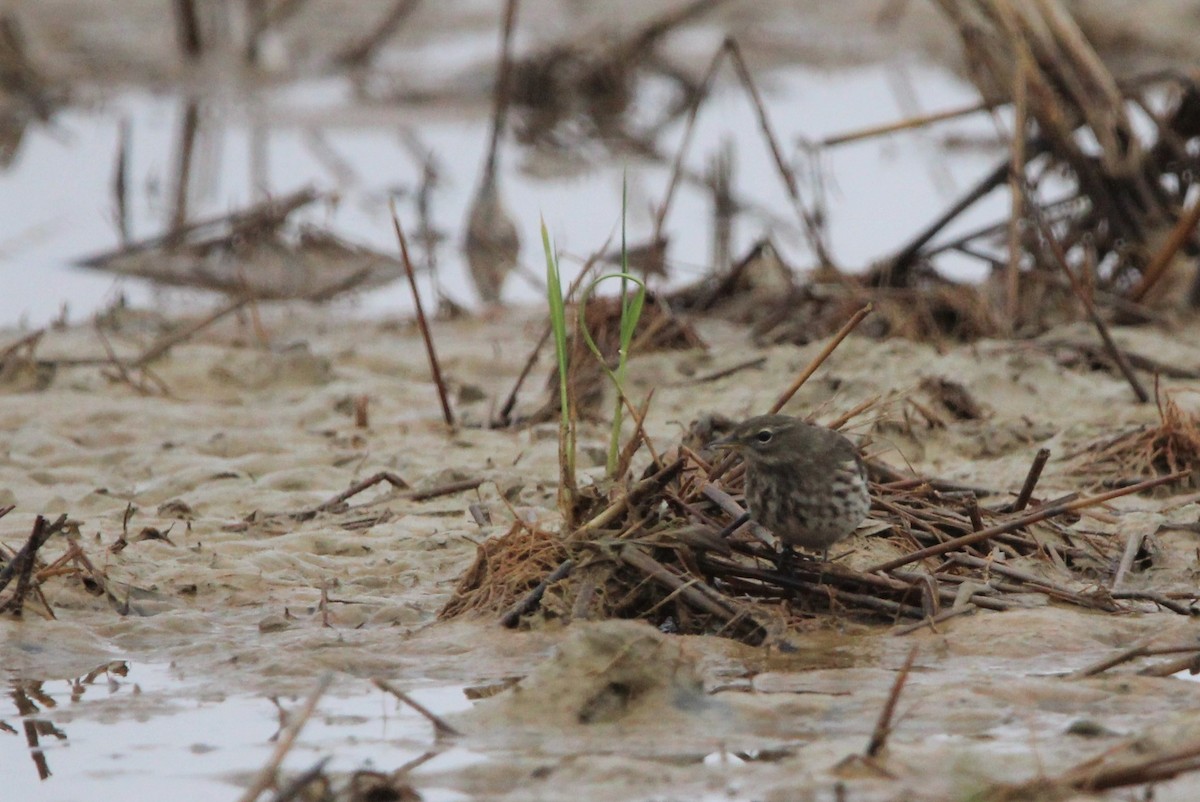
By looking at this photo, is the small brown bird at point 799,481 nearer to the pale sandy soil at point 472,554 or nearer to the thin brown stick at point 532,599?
the pale sandy soil at point 472,554

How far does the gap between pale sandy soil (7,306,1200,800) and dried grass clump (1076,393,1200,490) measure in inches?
4.4

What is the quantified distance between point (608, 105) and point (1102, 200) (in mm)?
8360

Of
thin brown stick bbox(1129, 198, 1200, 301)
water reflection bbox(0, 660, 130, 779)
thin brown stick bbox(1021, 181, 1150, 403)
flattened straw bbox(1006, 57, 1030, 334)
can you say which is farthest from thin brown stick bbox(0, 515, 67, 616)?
thin brown stick bbox(1129, 198, 1200, 301)

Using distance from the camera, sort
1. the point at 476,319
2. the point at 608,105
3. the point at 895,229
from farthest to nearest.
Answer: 1. the point at 608,105
2. the point at 895,229
3. the point at 476,319

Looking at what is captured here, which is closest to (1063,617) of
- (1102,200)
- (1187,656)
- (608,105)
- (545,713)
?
(1187,656)

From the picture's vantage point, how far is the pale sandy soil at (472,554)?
4527mm

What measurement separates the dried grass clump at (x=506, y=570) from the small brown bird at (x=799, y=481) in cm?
66

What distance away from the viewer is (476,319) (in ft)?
37.5

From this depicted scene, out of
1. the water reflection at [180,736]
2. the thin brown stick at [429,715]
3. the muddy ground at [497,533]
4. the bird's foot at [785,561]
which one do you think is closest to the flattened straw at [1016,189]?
the muddy ground at [497,533]

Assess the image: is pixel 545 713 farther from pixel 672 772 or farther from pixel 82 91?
pixel 82 91

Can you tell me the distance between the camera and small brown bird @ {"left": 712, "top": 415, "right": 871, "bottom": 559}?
537 centimetres

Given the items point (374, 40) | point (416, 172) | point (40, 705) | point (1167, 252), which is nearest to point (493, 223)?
point (416, 172)

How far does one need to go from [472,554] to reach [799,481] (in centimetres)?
175

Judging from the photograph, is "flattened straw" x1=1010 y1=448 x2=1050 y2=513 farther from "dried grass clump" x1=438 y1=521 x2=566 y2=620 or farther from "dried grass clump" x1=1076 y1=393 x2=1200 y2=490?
"dried grass clump" x1=438 y1=521 x2=566 y2=620
